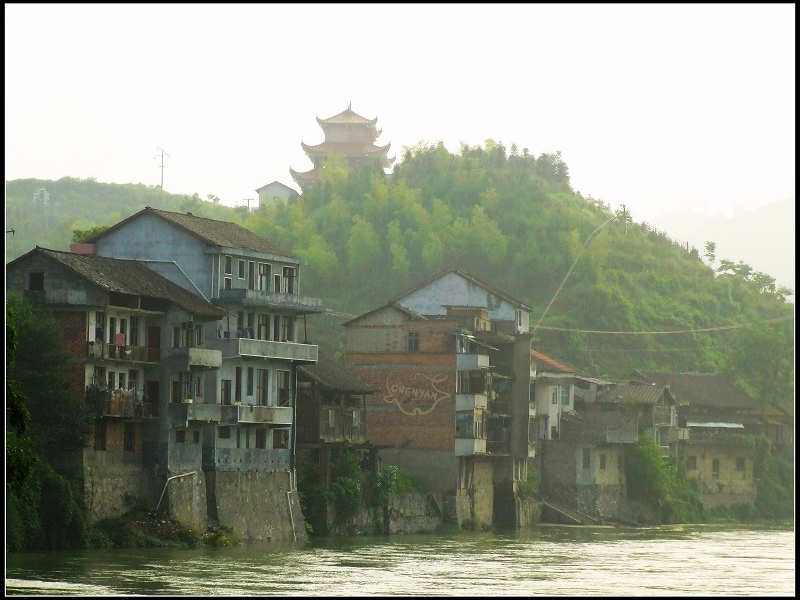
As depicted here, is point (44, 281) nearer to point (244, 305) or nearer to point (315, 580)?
point (244, 305)

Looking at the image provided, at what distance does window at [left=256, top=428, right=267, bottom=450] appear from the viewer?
69562mm

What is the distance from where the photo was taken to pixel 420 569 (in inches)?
2162

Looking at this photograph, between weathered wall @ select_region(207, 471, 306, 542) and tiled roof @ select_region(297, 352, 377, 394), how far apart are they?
18.4ft

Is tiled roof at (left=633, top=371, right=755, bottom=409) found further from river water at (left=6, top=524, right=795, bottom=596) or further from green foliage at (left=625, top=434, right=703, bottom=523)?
river water at (left=6, top=524, right=795, bottom=596)

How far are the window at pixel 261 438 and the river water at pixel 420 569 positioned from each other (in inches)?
171

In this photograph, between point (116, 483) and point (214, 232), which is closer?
point (116, 483)

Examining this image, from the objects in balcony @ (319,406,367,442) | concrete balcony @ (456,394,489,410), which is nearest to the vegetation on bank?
concrete balcony @ (456,394,489,410)

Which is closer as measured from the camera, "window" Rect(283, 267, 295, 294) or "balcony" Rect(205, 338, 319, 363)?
"balcony" Rect(205, 338, 319, 363)

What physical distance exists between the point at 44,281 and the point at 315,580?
1731cm

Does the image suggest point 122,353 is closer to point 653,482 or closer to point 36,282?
point 36,282

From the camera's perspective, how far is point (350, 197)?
142m

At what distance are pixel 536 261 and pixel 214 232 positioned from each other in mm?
66878

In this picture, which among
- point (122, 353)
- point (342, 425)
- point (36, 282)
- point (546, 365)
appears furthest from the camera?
point (546, 365)

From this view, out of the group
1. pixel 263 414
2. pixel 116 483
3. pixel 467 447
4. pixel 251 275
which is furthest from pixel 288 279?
pixel 116 483
